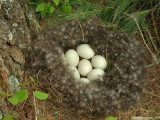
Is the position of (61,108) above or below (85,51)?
below

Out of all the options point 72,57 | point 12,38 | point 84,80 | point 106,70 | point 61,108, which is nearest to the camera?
point 12,38

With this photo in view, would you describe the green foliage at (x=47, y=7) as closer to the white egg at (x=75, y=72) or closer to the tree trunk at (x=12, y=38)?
the tree trunk at (x=12, y=38)

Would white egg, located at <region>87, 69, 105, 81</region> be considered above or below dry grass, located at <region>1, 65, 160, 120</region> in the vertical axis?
above

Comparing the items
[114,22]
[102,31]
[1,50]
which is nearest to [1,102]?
[1,50]

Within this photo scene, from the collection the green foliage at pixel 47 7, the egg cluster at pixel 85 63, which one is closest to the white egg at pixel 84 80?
the egg cluster at pixel 85 63

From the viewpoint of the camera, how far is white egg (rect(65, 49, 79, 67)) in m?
2.41

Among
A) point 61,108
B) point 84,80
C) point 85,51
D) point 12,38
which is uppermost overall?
point 12,38

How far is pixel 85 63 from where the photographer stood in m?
2.46

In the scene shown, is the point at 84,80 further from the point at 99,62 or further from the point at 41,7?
the point at 41,7

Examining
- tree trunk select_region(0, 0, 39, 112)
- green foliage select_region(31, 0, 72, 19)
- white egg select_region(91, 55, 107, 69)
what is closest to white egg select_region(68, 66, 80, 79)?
white egg select_region(91, 55, 107, 69)

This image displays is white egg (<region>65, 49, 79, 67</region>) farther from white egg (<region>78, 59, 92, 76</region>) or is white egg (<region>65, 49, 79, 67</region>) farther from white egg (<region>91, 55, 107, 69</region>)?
white egg (<region>91, 55, 107, 69</region>)

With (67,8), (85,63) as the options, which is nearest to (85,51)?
(85,63)

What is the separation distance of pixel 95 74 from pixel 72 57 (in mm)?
313

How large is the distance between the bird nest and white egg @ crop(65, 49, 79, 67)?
4.3 inches
